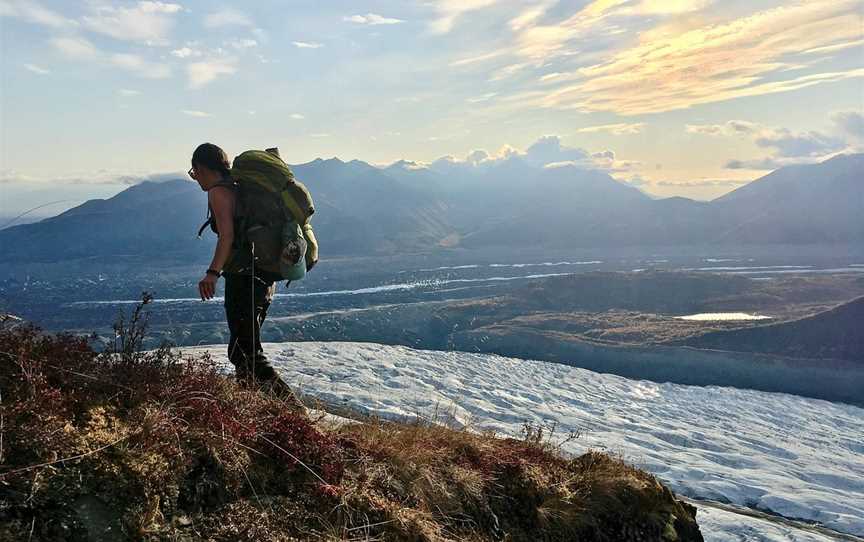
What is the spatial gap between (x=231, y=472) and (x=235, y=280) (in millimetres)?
1938

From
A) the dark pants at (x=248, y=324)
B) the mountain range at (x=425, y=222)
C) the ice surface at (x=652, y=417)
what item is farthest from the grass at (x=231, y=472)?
the mountain range at (x=425, y=222)

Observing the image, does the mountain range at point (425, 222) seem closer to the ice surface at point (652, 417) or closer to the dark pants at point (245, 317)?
the ice surface at point (652, 417)

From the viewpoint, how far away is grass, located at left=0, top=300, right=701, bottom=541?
2.98m

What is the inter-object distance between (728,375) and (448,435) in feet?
124

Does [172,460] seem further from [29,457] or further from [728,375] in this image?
[728,375]

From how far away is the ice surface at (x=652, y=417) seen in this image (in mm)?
13945

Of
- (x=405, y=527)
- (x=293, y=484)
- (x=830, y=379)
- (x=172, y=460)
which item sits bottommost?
(x=830, y=379)

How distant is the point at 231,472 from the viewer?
3568 mm

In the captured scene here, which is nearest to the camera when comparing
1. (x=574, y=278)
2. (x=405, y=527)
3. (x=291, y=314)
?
(x=405, y=527)

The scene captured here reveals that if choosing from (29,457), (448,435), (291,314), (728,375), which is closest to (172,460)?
(29,457)

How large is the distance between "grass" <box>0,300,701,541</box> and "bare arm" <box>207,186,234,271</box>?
84cm

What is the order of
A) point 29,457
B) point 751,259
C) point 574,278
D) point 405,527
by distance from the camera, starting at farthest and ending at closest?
point 751,259
point 574,278
point 405,527
point 29,457

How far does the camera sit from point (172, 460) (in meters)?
3.40

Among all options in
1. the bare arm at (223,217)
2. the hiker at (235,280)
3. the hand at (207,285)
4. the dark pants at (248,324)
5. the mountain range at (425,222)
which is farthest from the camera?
the mountain range at (425,222)
